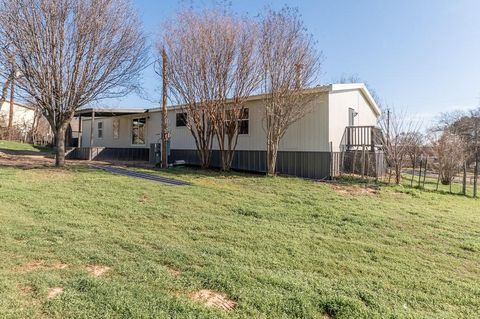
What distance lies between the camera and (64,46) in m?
9.24

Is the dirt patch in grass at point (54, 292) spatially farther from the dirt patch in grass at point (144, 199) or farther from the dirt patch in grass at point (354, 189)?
the dirt patch in grass at point (354, 189)

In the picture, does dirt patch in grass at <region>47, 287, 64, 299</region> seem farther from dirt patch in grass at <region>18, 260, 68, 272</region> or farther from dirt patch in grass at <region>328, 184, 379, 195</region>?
dirt patch in grass at <region>328, 184, 379, 195</region>

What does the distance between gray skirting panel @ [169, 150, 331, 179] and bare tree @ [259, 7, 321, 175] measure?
1395mm

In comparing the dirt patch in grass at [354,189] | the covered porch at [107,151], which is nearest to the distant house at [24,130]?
the covered porch at [107,151]

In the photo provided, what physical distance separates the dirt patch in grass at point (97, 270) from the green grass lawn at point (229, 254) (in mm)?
49

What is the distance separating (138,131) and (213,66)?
8.92 metres

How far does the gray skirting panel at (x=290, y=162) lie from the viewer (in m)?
11.1

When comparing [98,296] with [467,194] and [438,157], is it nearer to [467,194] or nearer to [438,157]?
[467,194]

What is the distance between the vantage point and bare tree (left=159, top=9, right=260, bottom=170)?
1097cm

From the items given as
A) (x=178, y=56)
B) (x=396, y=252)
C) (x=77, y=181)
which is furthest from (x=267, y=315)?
(x=178, y=56)

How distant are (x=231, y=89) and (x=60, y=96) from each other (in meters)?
5.57

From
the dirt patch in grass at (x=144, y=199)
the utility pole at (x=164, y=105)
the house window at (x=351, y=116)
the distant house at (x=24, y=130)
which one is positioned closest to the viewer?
the dirt patch in grass at (x=144, y=199)

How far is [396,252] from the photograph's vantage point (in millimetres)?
4406

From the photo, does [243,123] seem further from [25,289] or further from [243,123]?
[25,289]
